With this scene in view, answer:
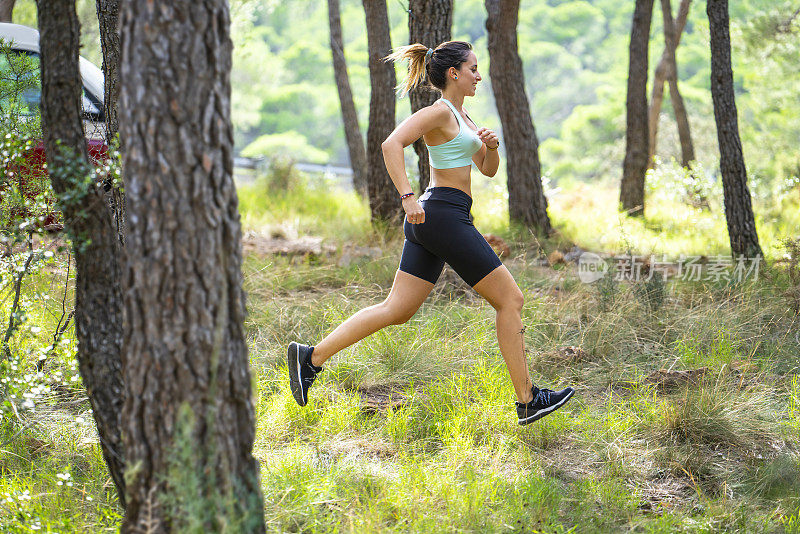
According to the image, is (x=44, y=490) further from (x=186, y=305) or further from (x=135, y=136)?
(x=135, y=136)

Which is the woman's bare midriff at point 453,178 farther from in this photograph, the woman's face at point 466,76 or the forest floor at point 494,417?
the forest floor at point 494,417

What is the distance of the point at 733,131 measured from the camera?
668 centimetres

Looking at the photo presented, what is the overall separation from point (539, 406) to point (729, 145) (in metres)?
4.13

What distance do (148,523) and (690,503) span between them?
228cm

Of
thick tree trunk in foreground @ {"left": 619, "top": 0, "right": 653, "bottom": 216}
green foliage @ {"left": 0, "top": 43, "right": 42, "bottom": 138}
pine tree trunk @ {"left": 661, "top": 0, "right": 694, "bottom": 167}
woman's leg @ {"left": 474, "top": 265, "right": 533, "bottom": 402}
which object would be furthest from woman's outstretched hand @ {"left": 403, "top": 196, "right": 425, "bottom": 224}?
pine tree trunk @ {"left": 661, "top": 0, "right": 694, "bottom": 167}

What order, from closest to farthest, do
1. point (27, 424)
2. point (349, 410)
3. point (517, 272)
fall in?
point (27, 424)
point (349, 410)
point (517, 272)

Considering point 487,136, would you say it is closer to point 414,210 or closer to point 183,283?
point 414,210

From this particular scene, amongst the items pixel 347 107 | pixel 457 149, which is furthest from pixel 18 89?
pixel 347 107

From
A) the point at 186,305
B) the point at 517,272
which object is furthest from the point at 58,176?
the point at 517,272

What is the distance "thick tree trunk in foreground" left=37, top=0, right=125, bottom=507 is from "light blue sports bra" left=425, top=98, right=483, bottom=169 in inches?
66.7

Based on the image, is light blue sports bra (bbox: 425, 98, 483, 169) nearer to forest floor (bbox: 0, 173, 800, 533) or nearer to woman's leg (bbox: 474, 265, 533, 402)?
woman's leg (bbox: 474, 265, 533, 402)

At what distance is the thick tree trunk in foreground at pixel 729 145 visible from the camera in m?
6.58

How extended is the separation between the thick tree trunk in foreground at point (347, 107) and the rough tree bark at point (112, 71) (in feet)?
22.4

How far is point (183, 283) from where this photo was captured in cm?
222
